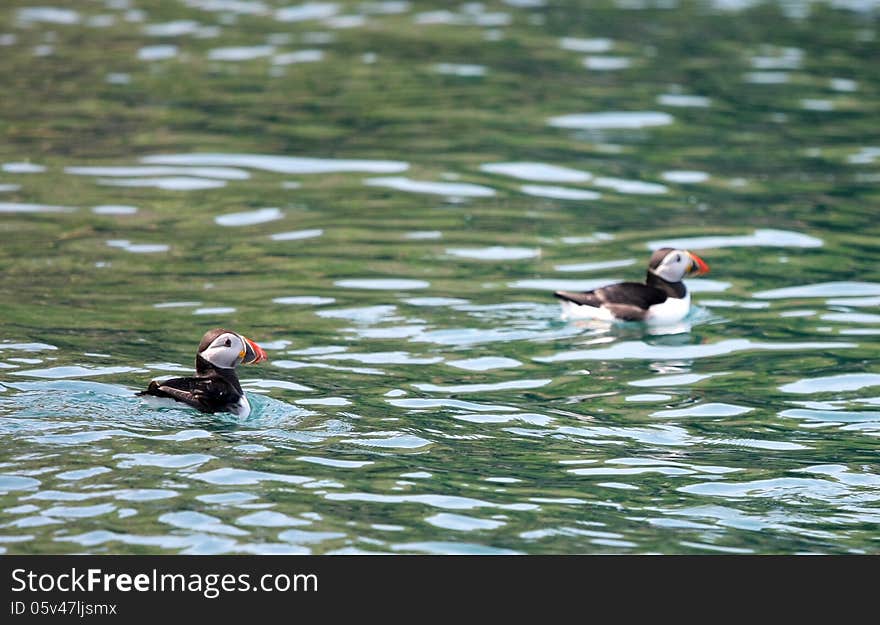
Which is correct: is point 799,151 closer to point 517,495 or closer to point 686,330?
point 686,330

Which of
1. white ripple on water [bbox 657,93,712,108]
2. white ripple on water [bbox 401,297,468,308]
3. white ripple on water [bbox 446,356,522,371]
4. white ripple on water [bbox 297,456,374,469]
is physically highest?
white ripple on water [bbox 657,93,712,108]

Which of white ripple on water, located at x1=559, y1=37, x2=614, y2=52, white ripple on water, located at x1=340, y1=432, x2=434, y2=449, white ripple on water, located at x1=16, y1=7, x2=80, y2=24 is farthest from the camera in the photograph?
white ripple on water, located at x1=16, y1=7, x2=80, y2=24

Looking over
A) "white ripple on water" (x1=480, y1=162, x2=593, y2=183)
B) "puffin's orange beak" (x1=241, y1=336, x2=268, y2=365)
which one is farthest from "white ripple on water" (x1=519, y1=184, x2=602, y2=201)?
"puffin's orange beak" (x1=241, y1=336, x2=268, y2=365)

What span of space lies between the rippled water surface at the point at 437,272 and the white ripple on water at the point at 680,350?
5 centimetres

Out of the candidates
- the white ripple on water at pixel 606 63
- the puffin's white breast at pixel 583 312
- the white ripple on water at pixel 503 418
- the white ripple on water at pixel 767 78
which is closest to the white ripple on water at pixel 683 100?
the white ripple on water at pixel 767 78

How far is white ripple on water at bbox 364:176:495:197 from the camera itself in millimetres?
19531

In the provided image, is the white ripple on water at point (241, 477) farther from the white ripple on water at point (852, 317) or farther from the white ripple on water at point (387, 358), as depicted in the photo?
the white ripple on water at point (852, 317)

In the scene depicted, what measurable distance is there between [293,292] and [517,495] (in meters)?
6.36

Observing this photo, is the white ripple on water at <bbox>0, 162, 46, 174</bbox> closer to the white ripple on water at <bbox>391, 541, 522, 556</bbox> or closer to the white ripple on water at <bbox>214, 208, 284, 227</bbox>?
the white ripple on water at <bbox>214, 208, 284, 227</bbox>

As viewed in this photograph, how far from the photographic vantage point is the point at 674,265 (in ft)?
50.3

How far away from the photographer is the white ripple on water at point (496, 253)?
17153mm

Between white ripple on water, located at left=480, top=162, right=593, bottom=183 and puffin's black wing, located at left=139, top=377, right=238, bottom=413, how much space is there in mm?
A: 9752
